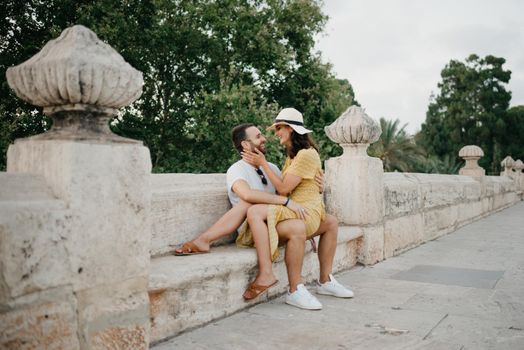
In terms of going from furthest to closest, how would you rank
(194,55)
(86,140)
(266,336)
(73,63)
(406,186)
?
(194,55), (406,186), (266,336), (86,140), (73,63)

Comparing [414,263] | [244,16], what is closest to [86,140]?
[414,263]

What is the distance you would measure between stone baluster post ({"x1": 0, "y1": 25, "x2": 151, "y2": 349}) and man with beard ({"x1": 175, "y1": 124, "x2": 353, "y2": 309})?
101cm

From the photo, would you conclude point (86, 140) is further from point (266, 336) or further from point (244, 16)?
point (244, 16)

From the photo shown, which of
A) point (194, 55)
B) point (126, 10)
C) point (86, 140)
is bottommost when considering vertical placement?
point (86, 140)

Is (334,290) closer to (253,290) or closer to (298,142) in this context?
(253,290)

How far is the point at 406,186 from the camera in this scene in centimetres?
624

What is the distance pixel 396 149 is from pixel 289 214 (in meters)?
24.0

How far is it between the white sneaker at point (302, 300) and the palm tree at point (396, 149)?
74.8 ft

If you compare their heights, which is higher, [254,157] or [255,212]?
[254,157]

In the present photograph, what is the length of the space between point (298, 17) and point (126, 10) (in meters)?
5.19

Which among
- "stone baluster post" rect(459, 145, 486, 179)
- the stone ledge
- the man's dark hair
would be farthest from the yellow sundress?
"stone baluster post" rect(459, 145, 486, 179)

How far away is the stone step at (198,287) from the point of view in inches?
107

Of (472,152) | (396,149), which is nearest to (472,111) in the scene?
(396,149)

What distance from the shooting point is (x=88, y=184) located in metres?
2.10
